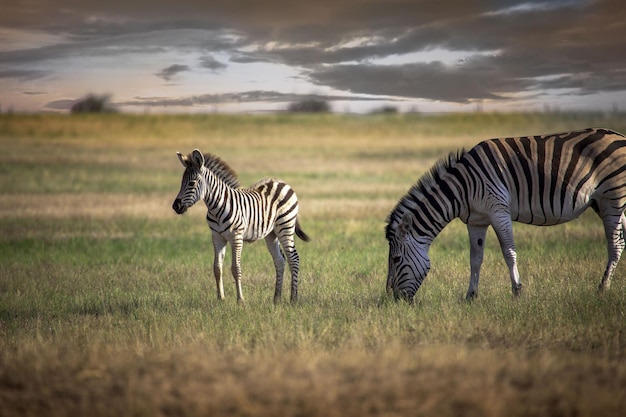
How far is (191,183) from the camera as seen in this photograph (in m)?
11.1

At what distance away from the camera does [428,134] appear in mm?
73562

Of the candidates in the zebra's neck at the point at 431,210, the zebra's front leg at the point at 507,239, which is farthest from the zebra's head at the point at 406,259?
the zebra's front leg at the point at 507,239

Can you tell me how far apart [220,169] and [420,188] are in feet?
10.9

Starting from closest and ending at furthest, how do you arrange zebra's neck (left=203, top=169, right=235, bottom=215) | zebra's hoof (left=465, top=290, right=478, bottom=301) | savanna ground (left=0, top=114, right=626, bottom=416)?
savanna ground (left=0, top=114, right=626, bottom=416), zebra's hoof (left=465, top=290, right=478, bottom=301), zebra's neck (left=203, top=169, right=235, bottom=215)

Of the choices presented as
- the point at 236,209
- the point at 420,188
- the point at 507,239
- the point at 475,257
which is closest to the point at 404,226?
the point at 420,188

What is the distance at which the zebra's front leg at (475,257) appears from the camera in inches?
442

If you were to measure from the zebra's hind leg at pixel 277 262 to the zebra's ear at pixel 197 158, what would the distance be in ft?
6.59

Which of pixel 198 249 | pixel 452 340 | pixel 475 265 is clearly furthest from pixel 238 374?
pixel 198 249

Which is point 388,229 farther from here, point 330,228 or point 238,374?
point 330,228

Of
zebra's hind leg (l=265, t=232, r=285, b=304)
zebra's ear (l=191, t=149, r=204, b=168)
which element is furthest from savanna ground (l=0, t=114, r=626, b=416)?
zebra's ear (l=191, t=149, r=204, b=168)

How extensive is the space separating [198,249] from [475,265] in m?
8.98

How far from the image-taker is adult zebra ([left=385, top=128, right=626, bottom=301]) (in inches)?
430

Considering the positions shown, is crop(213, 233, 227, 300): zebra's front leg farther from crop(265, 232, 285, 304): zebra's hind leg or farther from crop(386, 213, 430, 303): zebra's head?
crop(386, 213, 430, 303): zebra's head

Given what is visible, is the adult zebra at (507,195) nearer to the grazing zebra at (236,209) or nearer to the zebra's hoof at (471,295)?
the zebra's hoof at (471,295)
